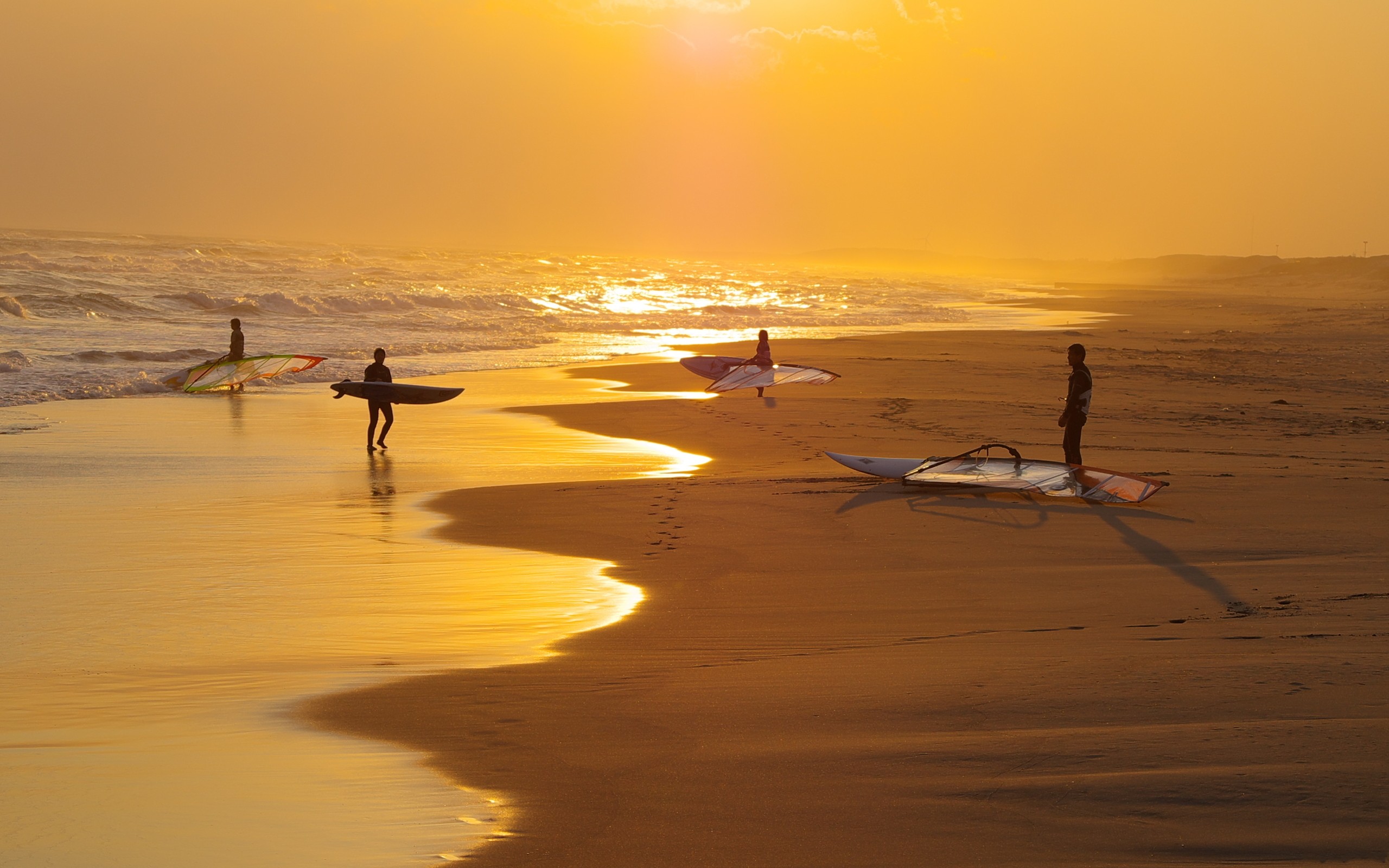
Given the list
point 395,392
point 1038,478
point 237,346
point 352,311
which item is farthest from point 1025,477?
point 352,311

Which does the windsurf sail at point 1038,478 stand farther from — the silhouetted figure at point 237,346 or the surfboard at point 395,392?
the silhouetted figure at point 237,346

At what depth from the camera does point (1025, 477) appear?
9.73 meters

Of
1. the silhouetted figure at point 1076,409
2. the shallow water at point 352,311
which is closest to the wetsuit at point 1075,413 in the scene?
the silhouetted figure at point 1076,409

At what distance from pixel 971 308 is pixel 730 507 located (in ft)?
163

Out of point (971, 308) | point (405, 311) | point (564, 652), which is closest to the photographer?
point (564, 652)

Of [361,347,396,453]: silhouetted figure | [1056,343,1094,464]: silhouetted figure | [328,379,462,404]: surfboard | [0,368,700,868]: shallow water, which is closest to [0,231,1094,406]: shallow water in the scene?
[328,379,462,404]: surfboard

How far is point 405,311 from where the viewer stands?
40.6m

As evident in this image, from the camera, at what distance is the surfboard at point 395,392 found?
526 inches

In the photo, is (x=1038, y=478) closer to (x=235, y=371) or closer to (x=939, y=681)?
(x=939, y=681)

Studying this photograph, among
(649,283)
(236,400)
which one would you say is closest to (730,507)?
(236,400)

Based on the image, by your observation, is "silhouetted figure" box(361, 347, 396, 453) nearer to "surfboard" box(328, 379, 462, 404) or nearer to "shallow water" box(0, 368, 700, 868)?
"surfboard" box(328, 379, 462, 404)

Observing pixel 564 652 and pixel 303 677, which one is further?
pixel 564 652

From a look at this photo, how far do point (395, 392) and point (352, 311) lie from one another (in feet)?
89.8

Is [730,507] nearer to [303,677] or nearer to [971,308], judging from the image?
[303,677]
